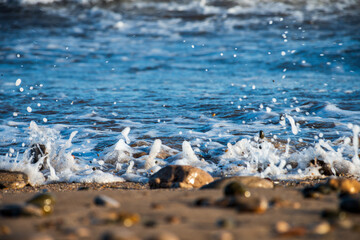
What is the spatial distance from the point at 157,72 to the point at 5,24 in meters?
7.70

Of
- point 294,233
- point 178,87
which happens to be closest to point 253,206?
point 294,233

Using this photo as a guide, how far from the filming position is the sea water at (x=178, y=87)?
4477 mm

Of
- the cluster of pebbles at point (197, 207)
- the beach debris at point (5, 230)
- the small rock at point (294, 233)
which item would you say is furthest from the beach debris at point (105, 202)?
the small rock at point (294, 233)

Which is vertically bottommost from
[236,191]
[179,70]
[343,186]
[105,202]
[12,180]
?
[179,70]

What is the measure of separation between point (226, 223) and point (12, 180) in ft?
8.73

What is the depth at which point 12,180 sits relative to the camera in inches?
152

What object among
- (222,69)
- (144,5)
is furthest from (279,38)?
(144,5)

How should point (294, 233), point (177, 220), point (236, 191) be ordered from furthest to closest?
point (236, 191) < point (177, 220) < point (294, 233)

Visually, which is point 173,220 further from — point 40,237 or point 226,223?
point 40,237

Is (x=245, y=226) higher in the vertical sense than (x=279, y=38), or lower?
higher

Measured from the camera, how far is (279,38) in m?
12.5

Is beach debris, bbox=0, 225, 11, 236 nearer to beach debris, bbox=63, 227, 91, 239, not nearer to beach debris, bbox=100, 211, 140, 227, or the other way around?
beach debris, bbox=63, 227, 91, 239

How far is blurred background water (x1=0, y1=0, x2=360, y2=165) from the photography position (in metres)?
5.86

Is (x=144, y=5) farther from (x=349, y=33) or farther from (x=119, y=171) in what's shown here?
(x=119, y=171)
